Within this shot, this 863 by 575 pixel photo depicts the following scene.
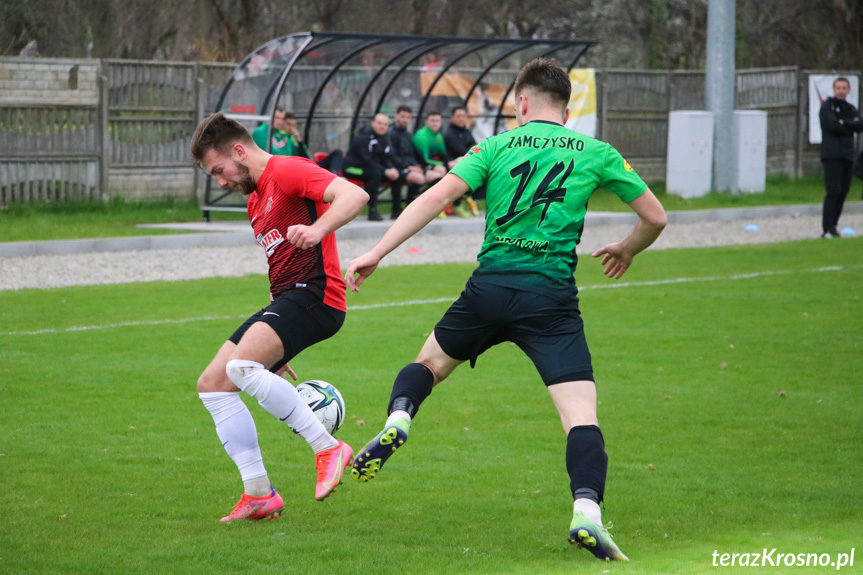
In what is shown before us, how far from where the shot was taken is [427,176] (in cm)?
2023

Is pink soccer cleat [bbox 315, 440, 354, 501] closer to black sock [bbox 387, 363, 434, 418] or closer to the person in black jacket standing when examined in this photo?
black sock [bbox 387, 363, 434, 418]

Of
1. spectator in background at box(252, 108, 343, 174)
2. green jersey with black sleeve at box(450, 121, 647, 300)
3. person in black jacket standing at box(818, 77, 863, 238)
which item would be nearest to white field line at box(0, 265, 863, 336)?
person in black jacket standing at box(818, 77, 863, 238)

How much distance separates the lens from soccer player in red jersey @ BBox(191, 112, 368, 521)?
5.30 meters

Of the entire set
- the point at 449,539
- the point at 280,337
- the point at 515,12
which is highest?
the point at 515,12

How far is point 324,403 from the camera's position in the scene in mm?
5672

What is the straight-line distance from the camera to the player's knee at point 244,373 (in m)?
5.22

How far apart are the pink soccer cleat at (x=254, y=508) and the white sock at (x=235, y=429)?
0.16 feet

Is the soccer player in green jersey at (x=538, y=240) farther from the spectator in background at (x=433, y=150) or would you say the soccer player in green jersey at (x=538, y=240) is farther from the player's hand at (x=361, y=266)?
the spectator in background at (x=433, y=150)

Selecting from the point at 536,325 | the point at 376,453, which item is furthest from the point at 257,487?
the point at 536,325

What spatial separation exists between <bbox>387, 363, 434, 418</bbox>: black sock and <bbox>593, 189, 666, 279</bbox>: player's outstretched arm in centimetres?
91

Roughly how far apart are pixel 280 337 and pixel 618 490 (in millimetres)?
1961

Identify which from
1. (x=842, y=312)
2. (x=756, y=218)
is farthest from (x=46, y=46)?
(x=842, y=312)

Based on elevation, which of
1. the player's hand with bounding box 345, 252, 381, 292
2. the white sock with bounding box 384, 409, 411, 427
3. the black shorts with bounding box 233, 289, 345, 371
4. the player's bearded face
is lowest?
the white sock with bounding box 384, 409, 411, 427

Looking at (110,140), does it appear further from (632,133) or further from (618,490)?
(618,490)
